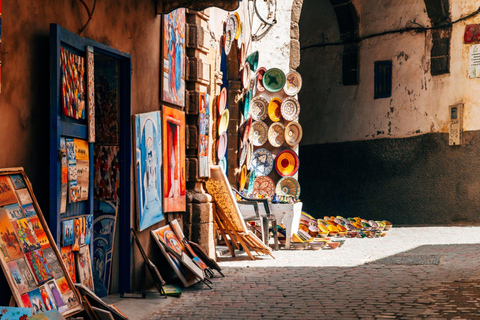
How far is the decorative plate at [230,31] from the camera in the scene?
11.3 meters

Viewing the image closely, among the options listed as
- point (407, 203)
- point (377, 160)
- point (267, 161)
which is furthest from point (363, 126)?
point (267, 161)

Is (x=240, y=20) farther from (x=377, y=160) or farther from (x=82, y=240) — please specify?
(x=82, y=240)

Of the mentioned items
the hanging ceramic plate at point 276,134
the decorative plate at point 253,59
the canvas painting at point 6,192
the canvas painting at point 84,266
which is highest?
the decorative plate at point 253,59

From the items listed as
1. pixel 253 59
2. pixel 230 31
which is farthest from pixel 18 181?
pixel 253 59

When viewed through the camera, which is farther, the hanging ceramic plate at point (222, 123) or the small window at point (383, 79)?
the small window at point (383, 79)

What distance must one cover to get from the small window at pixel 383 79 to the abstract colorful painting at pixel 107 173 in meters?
12.6

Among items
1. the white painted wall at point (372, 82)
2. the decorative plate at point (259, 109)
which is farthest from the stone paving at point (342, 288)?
the white painted wall at point (372, 82)

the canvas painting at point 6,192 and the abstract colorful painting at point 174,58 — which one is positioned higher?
the abstract colorful painting at point 174,58

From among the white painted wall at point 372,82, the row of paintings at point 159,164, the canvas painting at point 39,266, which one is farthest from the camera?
the white painted wall at point 372,82

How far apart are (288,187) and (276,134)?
3.76 ft

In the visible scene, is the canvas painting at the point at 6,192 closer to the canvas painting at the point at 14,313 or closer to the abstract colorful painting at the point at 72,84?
the canvas painting at the point at 14,313

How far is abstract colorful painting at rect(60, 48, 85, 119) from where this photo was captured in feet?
15.5

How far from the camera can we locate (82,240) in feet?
16.9

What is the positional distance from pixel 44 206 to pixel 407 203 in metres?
14.0
